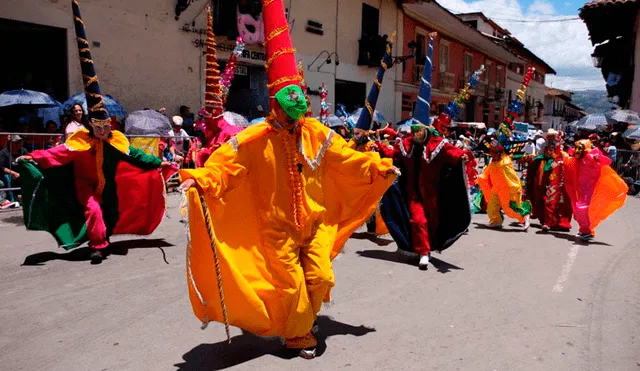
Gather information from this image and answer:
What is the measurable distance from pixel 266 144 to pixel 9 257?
14.0 feet

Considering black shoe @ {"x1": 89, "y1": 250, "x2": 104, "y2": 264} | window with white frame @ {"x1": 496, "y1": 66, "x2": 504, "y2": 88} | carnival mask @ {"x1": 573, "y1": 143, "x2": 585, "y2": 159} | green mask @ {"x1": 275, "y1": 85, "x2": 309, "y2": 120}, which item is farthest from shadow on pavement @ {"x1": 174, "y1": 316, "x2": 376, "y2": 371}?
window with white frame @ {"x1": 496, "y1": 66, "x2": 504, "y2": 88}

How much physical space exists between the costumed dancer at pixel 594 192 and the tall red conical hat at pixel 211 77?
5.69m

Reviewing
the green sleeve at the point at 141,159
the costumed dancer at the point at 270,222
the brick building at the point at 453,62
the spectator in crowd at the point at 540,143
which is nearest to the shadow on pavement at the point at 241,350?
the costumed dancer at the point at 270,222

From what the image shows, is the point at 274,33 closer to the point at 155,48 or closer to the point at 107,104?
the point at 107,104

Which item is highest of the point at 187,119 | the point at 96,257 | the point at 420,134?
the point at 187,119

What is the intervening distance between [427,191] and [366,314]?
95.5 inches

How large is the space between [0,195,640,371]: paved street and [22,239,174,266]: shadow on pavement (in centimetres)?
2

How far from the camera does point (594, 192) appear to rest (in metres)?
8.78

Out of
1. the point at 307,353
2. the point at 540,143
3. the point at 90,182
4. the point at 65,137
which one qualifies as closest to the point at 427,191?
the point at 307,353

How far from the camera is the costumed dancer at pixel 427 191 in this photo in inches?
262

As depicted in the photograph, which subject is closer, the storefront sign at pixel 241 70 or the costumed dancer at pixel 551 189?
the costumed dancer at pixel 551 189

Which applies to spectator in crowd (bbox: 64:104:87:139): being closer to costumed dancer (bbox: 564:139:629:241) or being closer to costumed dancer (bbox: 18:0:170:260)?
costumed dancer (bbox: 18:0:170:260)

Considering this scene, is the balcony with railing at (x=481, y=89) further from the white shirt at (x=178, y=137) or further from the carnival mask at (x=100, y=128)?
the carnival mask at (x=100, y=128)

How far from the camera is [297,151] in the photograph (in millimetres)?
3994
